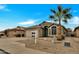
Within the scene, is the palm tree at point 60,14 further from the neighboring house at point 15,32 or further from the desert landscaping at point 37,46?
the neighboring house at point 15,32

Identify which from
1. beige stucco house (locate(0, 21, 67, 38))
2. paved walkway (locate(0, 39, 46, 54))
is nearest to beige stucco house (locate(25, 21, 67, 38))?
beige stucco house (locate(0, 21, 67, 38))

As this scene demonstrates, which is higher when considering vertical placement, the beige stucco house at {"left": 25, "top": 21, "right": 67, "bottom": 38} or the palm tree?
the palm tree

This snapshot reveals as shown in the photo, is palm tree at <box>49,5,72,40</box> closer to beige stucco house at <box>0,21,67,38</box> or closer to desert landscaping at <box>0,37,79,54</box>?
beige stucco house at <box>0,21,67,38</box>

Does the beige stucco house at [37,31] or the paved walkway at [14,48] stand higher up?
the beige stucco house at [37,31]

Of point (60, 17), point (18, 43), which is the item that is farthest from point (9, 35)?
point (60, 17)

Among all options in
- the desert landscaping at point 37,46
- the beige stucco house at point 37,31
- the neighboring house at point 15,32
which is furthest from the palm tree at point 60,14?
the neighboring house at point 15,32

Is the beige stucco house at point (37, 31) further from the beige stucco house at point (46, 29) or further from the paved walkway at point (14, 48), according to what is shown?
the paved walkway at point (14, 48)

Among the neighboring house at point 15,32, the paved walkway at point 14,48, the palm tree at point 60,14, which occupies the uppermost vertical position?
the palm tree at point 60,14

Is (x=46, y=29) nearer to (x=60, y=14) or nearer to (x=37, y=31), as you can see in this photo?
(x=37, y=31)

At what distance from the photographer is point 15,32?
7.02 m

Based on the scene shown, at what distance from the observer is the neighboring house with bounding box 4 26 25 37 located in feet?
22.9

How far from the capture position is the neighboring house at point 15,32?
275 inches

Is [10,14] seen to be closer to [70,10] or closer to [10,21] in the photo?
[10,21]

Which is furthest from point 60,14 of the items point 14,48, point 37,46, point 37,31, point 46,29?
A: point 14,48
